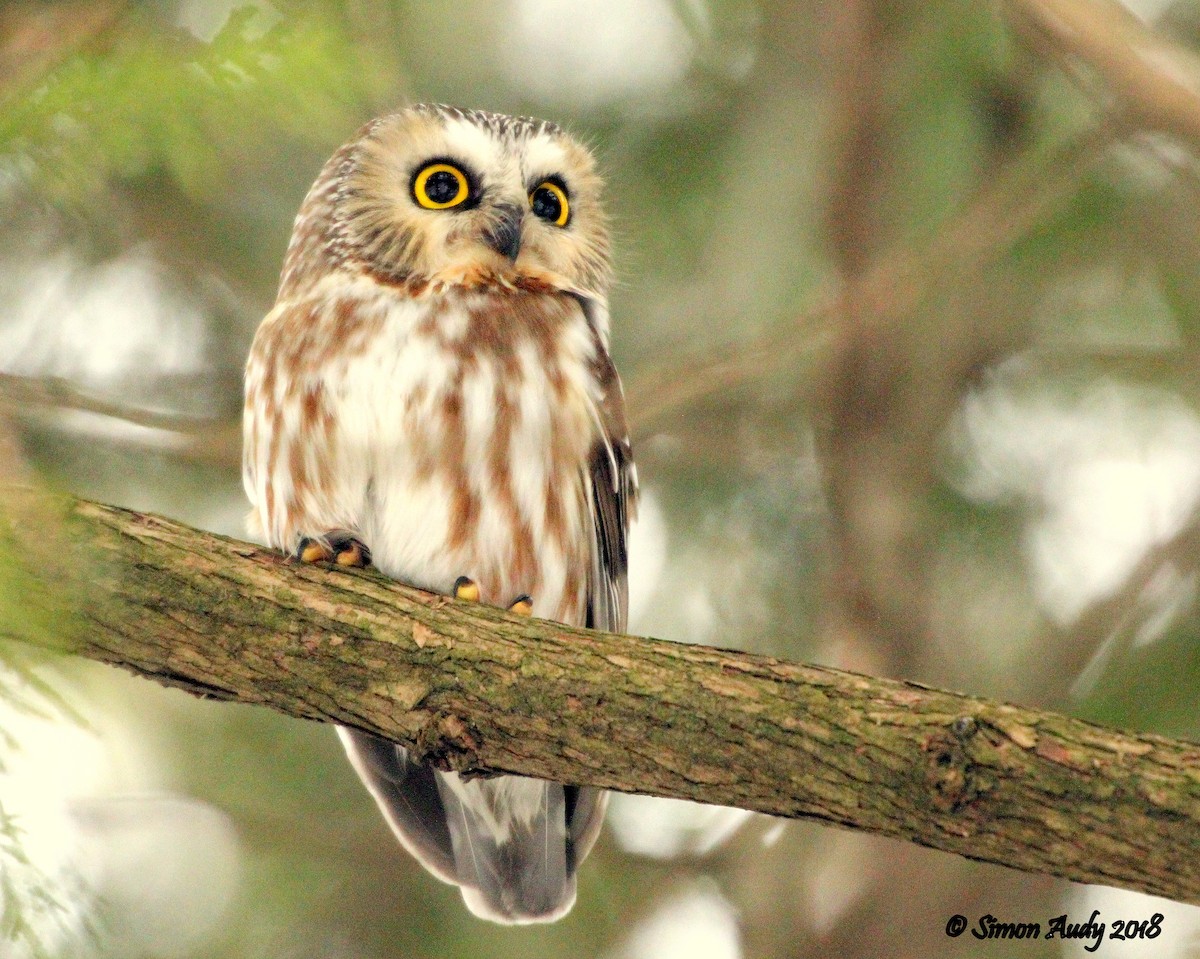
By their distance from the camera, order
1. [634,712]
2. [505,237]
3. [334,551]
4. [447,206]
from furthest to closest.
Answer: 1. [447,206]
2. [505,237]
3. [334,551]
4. [634,712]

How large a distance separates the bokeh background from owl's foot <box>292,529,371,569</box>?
3.59ft

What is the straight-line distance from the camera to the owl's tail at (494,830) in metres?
4.41

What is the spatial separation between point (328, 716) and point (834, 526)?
7.54 ft

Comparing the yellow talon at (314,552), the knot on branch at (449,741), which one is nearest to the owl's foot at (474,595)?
the yellow talon at (314,552)

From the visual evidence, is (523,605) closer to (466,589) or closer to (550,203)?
(466,589)

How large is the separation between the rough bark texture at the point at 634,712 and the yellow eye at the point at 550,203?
1704 millimetres

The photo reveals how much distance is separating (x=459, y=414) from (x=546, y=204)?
0.99 metres

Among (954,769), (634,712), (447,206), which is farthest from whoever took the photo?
(447,206)

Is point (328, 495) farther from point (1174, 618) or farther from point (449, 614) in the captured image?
point (1174, 618)

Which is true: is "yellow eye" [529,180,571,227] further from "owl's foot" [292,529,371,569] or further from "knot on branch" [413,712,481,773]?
"knot on branch" [413,712,481,773]

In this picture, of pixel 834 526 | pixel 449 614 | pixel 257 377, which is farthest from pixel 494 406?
pixel 834 526

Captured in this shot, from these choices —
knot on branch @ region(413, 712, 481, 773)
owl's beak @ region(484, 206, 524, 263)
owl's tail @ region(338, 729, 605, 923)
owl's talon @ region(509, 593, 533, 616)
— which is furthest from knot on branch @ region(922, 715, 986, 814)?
owl's beak @ region(484, 206, 524, 263)

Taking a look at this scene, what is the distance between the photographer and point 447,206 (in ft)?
14.7

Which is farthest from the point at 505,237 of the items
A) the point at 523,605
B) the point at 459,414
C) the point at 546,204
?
the point at 523,605
